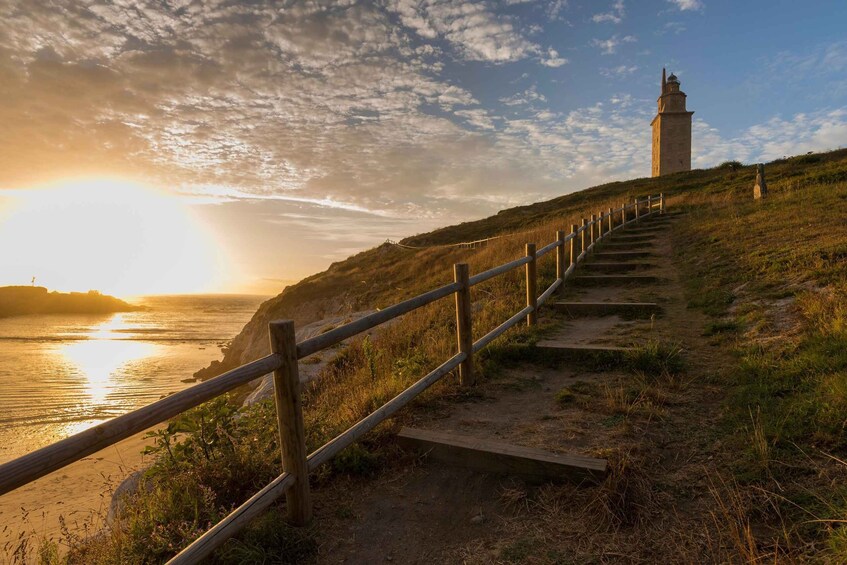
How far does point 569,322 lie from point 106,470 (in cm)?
1321

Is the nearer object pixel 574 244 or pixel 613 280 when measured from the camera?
pixel 613 280

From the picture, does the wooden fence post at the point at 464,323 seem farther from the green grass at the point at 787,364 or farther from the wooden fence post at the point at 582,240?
the wooden fence post at the point at 582,240

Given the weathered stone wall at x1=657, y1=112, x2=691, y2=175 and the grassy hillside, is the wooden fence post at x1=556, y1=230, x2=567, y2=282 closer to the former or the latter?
the grassy hillside

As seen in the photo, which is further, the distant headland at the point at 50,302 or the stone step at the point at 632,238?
the distant headland at the point at 50,302

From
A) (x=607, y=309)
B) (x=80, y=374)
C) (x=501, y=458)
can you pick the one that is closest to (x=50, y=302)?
(x=80, y=374)

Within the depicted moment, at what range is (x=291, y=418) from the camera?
2.92 meters

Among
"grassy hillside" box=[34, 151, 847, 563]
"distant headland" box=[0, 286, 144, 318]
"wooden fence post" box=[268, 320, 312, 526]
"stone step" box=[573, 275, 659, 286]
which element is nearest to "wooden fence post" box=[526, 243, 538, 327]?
"grassy hillside" box=[34, 151, 847, 563]

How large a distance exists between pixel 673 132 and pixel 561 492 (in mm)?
61562

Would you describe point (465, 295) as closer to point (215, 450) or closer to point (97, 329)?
point (215, 450)

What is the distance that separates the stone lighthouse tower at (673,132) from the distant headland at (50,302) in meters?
91.1

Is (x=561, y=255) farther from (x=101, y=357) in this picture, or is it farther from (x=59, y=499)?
(x=101, y=357)

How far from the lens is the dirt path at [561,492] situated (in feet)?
9.16

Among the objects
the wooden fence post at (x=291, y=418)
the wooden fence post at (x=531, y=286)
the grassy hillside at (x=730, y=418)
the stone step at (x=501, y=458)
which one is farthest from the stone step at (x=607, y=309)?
the wooden fence post at (x=291, y=418)

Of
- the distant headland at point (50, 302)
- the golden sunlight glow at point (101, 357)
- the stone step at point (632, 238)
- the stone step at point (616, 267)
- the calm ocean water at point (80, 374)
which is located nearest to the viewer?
the stone step at point (616, 267)
